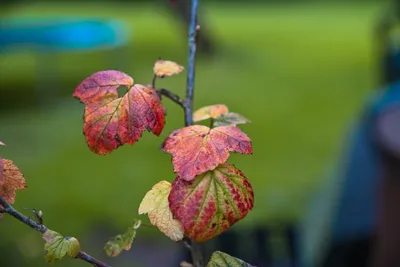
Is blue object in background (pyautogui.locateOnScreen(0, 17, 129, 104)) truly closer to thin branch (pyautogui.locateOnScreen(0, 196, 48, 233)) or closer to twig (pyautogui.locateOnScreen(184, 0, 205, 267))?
twig (pyautogui.locateOnScreen(184, 0, 205, 267))

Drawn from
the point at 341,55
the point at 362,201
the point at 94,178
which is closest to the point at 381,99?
the point at 362,201

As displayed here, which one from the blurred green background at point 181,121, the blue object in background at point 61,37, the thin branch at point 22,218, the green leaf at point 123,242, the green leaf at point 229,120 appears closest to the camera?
the thin branch at point 22,218

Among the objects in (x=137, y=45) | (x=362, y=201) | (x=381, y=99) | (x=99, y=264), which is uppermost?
(x=99, y=264)

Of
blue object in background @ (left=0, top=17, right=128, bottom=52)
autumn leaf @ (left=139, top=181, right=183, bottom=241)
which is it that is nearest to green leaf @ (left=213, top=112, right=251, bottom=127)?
autumn leaf @ (left=139, top=181, right=183, bottom=241)

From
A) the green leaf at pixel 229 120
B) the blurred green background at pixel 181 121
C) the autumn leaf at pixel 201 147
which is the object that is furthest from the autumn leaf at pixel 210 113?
the blurred green background at pixel 181 121

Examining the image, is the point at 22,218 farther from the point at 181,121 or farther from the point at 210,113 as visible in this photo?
the point at 181,121

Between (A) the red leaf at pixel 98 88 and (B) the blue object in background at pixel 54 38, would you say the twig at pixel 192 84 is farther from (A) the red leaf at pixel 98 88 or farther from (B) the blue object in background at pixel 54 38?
(B) the blue object in background at pixel 54 38

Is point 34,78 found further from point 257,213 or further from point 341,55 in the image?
point 257,213

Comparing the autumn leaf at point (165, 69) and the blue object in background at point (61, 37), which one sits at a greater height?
the autumn leaf at point (165, 69)
